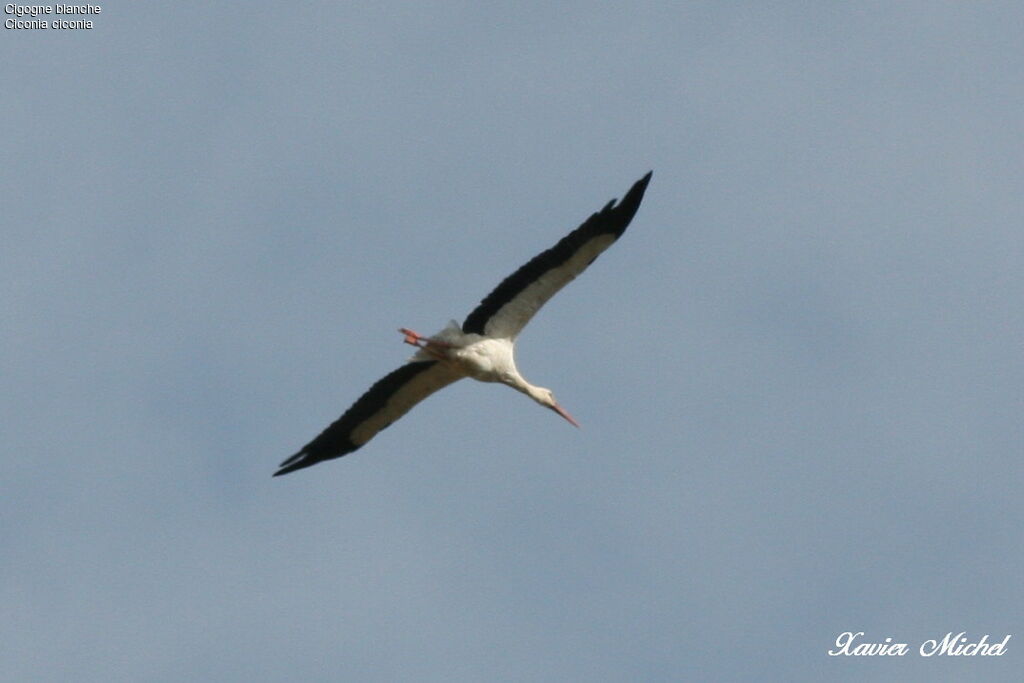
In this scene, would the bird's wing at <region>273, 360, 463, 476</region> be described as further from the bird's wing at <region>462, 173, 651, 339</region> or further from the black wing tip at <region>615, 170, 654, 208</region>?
the black wing tip at <region>615, 170, 654, 208</region>

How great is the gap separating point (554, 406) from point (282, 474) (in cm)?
362

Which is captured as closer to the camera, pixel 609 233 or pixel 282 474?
pixel 609 233

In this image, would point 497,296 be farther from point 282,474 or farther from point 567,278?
point 282,474

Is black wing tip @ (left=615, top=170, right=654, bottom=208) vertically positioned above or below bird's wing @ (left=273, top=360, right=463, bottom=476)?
above

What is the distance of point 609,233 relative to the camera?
2486 cm

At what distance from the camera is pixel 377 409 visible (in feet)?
86.7

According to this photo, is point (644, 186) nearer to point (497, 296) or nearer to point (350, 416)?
point (497, 296)

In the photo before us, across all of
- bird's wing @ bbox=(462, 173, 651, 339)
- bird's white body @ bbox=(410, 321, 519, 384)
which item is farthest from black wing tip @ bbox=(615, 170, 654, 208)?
bird's white body @ bbox=(410, 321, 519, 384)

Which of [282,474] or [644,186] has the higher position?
[644,186]

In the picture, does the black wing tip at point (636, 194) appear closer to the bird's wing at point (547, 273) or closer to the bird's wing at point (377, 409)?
the bird's wing at point (547, 273)

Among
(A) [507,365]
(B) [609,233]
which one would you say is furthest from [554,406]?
(B) [609,233]

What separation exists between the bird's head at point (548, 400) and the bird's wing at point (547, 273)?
1181 millimetres

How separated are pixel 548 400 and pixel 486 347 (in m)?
1.64

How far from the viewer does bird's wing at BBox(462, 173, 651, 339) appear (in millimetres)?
24828
